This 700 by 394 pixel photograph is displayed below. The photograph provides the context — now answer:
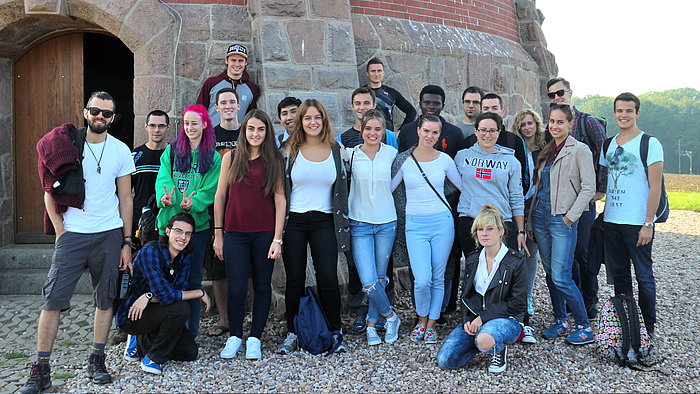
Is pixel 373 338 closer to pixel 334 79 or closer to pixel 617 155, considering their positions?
pixel 617 155

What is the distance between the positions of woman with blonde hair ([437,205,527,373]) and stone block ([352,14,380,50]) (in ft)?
9.32

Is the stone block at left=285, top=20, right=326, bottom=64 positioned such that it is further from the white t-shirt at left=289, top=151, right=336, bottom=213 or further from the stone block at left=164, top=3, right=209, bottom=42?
the white t-shirt at left=289, top=151, right=336, bottom=213

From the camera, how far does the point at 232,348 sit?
367 cm

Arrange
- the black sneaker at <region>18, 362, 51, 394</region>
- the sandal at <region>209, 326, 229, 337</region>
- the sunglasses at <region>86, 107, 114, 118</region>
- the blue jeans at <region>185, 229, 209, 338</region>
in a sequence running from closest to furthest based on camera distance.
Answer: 1. the black sneaker at <region>18, 362, 51, 394</region>
2. the sunglasses at <region>86, 107, 114, 118</region>
3. the blue jeans at <region>185, 229, 209, 338</region>
4. the sandal at <region>209, 326, 229, 337</region>

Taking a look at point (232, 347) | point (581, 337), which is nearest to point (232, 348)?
point (232, 347)

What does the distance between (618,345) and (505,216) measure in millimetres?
1173

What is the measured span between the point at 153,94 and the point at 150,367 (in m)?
2.84

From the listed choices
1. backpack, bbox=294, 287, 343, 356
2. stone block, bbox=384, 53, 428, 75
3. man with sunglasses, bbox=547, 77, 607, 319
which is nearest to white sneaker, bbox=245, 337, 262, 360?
backpack, bbox=294, 287, 343, 356

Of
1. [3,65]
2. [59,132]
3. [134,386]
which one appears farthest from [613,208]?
[3,65]

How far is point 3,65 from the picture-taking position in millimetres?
5797

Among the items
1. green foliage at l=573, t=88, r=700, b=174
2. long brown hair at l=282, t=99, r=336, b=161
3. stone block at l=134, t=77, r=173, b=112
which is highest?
green foliage at l=573, t=88, r=700, b=174

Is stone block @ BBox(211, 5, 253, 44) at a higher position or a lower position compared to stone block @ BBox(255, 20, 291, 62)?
higher

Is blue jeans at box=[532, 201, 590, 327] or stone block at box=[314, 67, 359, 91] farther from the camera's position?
stone block at box=[314, 67, 359, 91]

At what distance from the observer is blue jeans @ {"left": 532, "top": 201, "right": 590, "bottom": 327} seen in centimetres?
384
